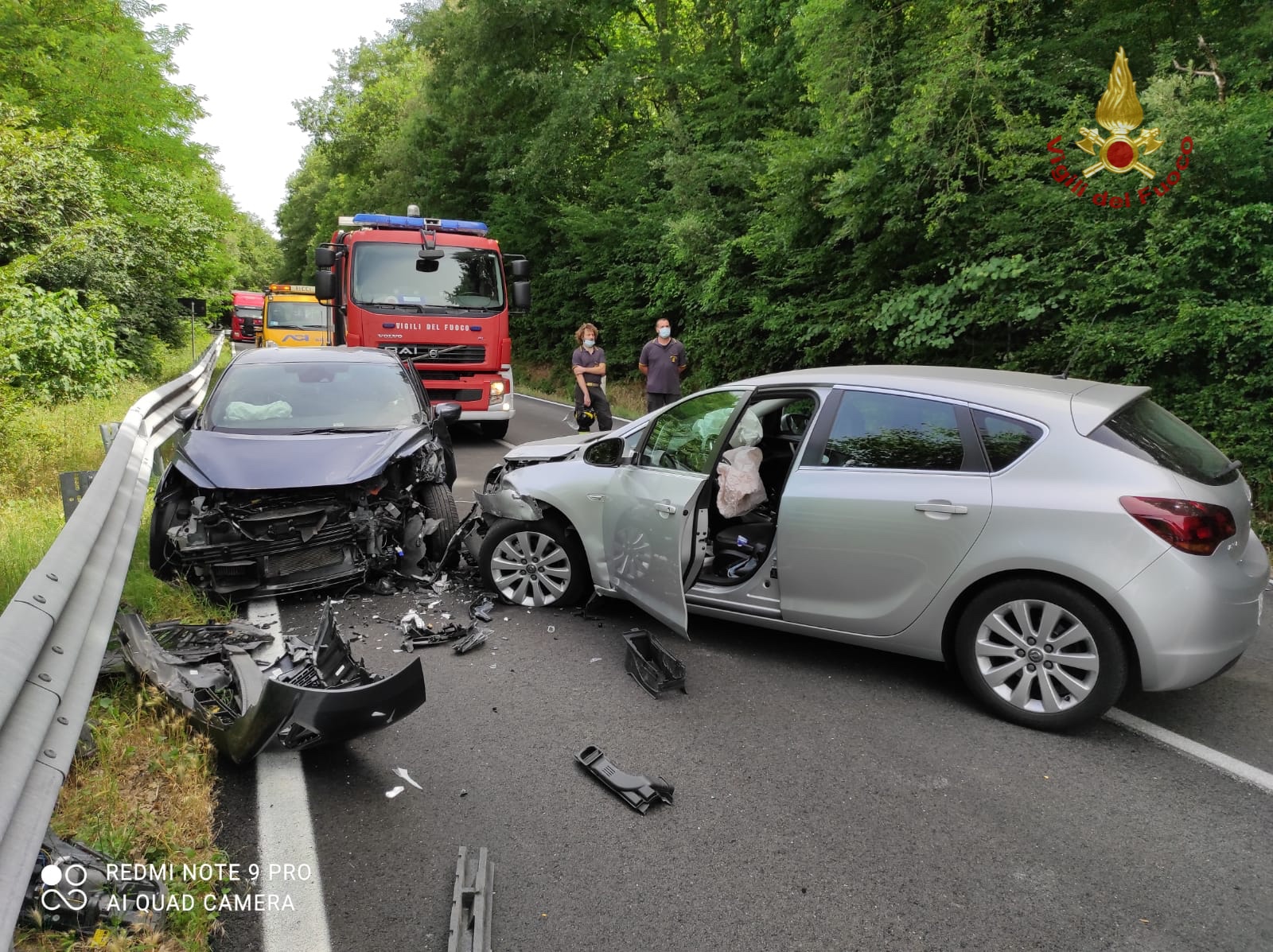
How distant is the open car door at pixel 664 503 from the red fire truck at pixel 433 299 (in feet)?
21.8

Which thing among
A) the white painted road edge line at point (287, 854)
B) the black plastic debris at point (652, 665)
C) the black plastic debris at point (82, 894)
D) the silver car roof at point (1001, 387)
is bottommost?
the white painted road edge line at point (287, 854)

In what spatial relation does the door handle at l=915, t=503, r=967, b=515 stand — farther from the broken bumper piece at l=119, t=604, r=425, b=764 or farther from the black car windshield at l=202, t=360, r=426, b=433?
the black car windshield at l=202, t=360, r=426, b=433

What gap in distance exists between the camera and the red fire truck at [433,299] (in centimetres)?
1094

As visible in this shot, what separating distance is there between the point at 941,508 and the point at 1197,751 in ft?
4.79

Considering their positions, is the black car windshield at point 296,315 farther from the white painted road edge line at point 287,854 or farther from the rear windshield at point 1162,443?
the rear windshield at point 1162,443

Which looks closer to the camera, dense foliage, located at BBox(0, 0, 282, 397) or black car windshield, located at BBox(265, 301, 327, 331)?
dense foliage, located at BBox(0, 0, 282, 397)

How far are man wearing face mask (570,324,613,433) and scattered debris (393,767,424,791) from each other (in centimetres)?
808

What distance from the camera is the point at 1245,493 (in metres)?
3.79

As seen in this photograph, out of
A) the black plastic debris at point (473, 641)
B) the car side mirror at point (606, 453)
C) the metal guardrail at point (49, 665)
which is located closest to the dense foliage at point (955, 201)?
the car side mirror at point (606, 453)

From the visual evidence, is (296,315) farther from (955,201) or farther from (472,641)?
(472,641)

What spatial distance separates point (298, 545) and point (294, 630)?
0.57 metres

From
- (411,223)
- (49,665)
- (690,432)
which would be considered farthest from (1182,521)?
(411,223)

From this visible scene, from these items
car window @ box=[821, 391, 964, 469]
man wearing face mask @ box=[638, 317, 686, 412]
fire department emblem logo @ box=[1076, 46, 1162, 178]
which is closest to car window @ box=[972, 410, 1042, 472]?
car window @ box=[821, 391, 964, 469]

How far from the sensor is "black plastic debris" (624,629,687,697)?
4.12 m
